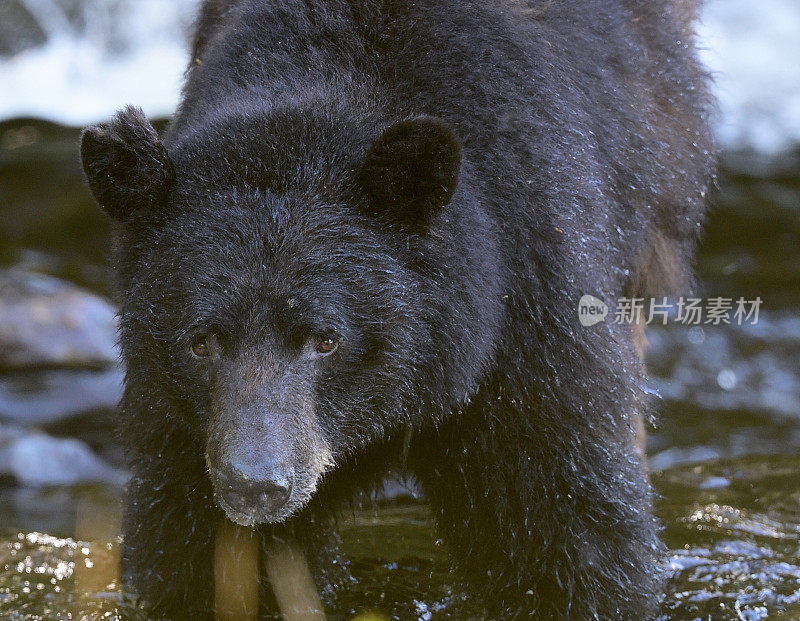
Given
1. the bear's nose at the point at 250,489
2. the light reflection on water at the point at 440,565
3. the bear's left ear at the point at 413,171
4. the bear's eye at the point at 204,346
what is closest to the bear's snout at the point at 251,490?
the bear's nose at the point at 250,489

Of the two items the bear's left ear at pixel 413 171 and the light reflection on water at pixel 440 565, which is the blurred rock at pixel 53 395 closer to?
the light reflection on water at pixel 440 565

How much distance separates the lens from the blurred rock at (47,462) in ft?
26.0

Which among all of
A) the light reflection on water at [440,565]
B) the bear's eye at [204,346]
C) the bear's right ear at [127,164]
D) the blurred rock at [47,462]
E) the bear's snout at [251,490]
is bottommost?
the blurred rock at [47,462]

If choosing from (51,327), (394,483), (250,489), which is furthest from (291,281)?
(51,327)

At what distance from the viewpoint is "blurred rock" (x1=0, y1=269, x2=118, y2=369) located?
9.02 meters

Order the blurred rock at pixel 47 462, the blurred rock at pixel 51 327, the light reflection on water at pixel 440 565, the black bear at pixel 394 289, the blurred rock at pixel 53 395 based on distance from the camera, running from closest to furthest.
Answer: the black bear at pixel 394 289, the light reflection on water at pixel 440 565, the blurred rock at pixel 47 462, the blurred rock at pixel 53 395, the blurred rock at pixel 51 327

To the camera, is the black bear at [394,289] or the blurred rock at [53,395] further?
the blurred rock at [53,395]

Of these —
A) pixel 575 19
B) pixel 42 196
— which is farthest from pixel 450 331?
pixel 42 196

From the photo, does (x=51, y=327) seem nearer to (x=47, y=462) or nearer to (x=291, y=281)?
(x=47, y=462)

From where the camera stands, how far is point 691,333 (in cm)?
1122

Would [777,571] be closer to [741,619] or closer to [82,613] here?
[741,619]

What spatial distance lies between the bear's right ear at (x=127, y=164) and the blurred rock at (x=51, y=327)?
4985 mm

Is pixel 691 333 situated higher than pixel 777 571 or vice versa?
pixel 777 571

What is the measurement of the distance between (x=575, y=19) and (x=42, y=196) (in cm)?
819
